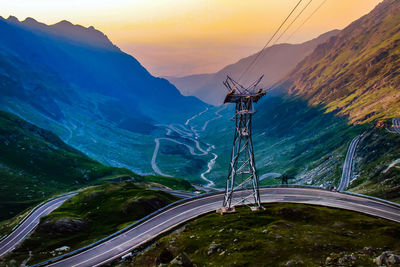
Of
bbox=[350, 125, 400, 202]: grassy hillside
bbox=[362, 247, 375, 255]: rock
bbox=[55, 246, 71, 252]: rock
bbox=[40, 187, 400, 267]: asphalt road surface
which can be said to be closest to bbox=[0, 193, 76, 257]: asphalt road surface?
bbox=[55, 246, 71, 252]: rock

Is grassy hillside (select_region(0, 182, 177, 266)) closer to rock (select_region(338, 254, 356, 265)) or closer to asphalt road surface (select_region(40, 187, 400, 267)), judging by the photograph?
asphalt road surface (select_region(40, 187, 400, 267))

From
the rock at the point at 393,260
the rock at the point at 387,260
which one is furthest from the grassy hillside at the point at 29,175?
the rock at the point at 393,260

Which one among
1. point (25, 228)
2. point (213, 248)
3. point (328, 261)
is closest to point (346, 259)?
point (328, 261)

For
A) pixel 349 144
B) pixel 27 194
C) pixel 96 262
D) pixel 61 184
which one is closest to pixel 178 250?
pixel 96 262

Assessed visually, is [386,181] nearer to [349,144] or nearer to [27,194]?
[349,144]

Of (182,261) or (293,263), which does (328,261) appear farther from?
(182,261)

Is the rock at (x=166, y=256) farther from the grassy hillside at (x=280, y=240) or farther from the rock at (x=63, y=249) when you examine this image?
the rock at (x=63, y=249)
